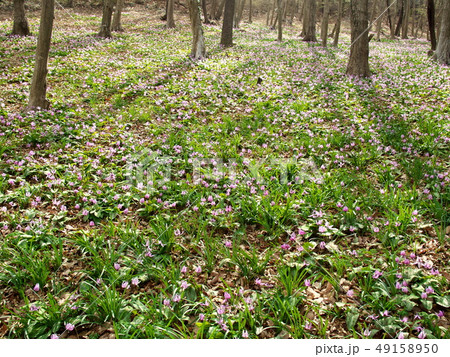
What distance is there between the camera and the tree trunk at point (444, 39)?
11606 mm

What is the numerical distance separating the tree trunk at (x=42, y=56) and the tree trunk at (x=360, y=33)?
27.4 ft

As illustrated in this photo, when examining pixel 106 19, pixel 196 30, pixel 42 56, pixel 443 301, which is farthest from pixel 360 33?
pixel 106 19

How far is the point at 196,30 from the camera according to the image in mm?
11805

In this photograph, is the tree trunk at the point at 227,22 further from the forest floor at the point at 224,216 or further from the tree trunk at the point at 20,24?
the tree trunk at the point at 20,24

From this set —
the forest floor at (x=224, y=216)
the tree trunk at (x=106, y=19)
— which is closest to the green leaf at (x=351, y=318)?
the forest floor at (x=224, y=216)

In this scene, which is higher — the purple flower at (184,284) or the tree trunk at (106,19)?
the tree trunk at (106,19)

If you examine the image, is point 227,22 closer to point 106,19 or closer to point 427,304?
point 106,19

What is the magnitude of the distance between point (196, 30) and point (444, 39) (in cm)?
1010

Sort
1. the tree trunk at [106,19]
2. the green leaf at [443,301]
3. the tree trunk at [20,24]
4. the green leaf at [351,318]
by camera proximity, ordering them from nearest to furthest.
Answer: the green leaf at [351,318] → the green leaf at [443,301] → the tree trunk at [20,24] → the tree trunk at [106,19]

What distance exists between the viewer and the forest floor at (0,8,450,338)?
255 cm

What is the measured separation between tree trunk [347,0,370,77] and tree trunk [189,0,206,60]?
550 centimetres

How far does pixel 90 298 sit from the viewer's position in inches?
104

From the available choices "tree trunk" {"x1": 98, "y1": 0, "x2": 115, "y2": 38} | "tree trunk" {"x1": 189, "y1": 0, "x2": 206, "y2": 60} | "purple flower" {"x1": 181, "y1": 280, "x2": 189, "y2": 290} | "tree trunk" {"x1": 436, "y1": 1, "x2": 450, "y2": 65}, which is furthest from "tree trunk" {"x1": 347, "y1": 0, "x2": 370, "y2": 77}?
"tree trunk" {"x1": 98, "y1": 0, "x2": 115, "y2": 38}

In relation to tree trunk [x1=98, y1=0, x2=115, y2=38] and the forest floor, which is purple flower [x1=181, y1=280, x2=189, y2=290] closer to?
the forest floor
